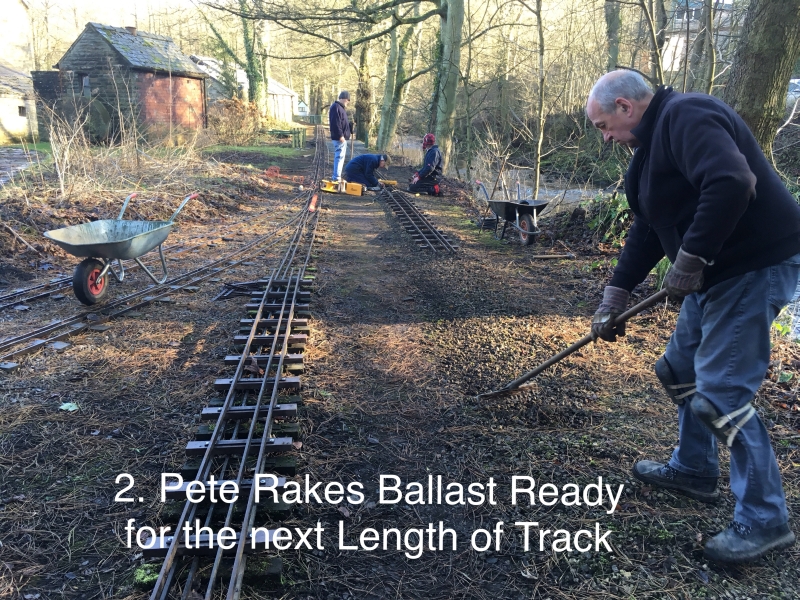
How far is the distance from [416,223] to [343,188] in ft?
14.5

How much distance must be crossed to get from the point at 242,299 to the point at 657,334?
4683 mm

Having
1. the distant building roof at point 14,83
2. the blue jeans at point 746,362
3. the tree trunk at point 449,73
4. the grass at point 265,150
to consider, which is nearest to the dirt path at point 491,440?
the blue jeans at point 746,362

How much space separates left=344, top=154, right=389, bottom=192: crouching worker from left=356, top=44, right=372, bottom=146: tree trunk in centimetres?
1386

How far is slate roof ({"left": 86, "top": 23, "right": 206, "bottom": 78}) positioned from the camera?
86.8 ft

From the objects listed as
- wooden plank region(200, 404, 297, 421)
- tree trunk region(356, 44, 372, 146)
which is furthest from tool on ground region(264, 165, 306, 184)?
wooden plank region(200, 404, 297, 421)

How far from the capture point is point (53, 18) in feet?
195

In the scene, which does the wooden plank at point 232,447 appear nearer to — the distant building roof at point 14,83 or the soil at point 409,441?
the soil at point 409,441

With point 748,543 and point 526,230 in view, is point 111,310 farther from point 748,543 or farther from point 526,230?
point 526,230

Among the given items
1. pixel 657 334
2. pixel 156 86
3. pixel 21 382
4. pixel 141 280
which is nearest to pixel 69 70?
pixel 156 86

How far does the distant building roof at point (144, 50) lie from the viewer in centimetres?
2647

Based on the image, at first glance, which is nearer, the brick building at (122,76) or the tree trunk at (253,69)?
the brick building at (122,76)

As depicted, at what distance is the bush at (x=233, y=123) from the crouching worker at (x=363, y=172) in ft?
47.2

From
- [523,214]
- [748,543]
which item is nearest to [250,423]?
[748,543]

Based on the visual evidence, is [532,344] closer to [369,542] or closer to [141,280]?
[369,542]
